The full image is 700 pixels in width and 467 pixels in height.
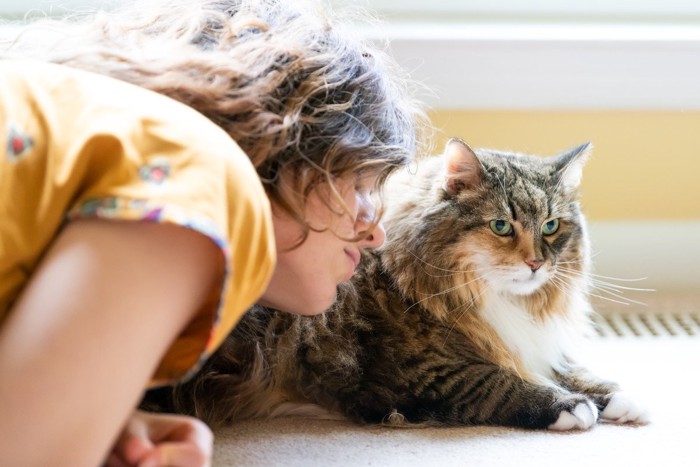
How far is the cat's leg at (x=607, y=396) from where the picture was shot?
1396mm

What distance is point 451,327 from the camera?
1499 millimetres

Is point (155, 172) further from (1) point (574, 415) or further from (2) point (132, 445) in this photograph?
(1) point (574, 415)

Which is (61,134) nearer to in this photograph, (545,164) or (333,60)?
(333,60)

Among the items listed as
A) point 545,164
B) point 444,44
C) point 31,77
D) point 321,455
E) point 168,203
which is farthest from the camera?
point 444,44

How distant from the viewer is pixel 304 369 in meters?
1.45

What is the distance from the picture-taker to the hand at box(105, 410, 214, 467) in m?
0.88

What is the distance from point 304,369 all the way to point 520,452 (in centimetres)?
39

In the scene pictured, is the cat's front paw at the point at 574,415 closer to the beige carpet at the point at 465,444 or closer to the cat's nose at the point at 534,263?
the beige carpet at the point at 465,444

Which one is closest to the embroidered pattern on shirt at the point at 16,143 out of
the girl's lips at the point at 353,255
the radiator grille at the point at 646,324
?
the girl's lips at the point at 353,255

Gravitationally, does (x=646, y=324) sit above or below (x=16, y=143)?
below

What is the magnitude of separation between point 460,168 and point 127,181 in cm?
82

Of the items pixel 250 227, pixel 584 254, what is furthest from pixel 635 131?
pixel 250 227

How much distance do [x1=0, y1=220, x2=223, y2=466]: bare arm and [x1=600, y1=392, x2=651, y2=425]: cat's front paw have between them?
0.88m

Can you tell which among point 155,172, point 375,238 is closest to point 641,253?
point 375,238
